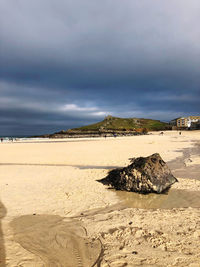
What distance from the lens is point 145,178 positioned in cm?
719

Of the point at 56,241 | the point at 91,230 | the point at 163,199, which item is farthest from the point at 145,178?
the point at 56,241

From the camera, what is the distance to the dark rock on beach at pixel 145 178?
279 inches

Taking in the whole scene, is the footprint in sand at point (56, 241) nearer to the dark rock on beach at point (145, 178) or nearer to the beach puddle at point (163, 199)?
the beach puddle at point (163, 199)

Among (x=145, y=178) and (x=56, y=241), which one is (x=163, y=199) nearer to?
(x=145, y=178)

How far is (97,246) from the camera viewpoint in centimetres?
363

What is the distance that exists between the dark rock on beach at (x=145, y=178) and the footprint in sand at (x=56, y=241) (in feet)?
10.7

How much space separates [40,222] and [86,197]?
2.23 m

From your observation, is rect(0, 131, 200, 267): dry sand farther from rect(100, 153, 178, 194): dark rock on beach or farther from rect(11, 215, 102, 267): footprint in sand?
rect(100, 153, 178, 194): dark rock on beach

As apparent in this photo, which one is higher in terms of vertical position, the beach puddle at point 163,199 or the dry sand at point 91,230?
the dry sand at point 91,230

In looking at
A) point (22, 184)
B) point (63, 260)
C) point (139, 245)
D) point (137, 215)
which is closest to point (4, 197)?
point (22, 184)

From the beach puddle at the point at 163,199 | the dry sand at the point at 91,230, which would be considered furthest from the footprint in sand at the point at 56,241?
the beach puddle at the point at 163,199

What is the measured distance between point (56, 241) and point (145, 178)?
14.4ft

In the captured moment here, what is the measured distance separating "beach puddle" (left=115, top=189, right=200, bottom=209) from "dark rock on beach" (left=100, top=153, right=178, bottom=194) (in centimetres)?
26

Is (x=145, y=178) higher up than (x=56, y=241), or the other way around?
(x=145, y=178)
